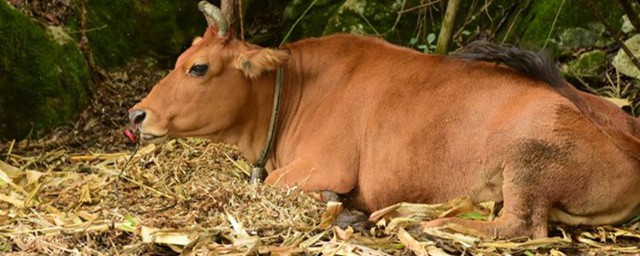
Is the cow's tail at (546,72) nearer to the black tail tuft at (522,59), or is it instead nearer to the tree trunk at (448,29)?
the black tail tuft at (522,59)

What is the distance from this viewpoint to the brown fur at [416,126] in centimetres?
555

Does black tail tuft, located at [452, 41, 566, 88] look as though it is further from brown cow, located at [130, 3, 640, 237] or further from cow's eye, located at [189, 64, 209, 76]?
cow's eye, located at [189, 64, 209, 76]

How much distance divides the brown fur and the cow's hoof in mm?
415

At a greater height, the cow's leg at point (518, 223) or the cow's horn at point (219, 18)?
the cow's horn at point (219, 18)

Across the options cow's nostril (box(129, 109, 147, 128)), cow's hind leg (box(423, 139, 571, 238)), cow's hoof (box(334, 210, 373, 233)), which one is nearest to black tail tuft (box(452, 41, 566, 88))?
cow's hind leg (box(423, 139, 571, 238))

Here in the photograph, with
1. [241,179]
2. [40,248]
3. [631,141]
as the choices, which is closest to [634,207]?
[631,141]

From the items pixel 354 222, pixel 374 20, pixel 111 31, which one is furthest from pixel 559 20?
pixel 111 31

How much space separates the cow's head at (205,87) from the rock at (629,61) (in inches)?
116

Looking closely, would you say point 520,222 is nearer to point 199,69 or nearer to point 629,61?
point 199,69

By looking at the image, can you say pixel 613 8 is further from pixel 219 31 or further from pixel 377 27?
pixel 219 31

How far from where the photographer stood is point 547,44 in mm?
8367

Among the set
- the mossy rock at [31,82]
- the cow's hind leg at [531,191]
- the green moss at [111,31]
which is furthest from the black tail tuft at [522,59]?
the green moss at [111,31]

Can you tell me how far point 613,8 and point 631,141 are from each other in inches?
116

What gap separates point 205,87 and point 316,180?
1029 millimetres
